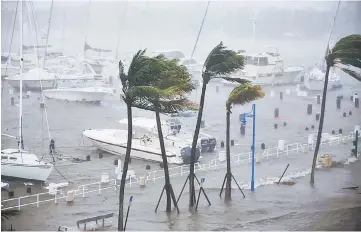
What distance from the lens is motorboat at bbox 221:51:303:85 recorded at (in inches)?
269

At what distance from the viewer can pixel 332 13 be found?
7180 mm

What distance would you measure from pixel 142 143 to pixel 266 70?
1.44 metres

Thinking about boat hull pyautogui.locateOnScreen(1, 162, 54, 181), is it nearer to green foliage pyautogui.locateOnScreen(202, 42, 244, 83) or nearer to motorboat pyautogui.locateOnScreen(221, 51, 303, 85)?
green foliage pyautogui.locateOnScreen(202, 42, 244, 83)

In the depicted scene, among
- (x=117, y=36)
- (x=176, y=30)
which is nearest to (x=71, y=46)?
(x=117, y=36)

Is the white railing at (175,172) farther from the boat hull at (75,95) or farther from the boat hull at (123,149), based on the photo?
the boat hull at (75,95)

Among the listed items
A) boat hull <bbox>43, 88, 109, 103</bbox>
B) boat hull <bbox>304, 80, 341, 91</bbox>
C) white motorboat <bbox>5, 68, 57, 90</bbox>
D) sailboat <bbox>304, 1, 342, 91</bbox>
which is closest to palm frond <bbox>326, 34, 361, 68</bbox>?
sailboat <bbox>304, 1, 342, 91</bbox>

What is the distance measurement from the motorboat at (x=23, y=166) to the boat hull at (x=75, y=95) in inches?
27.9

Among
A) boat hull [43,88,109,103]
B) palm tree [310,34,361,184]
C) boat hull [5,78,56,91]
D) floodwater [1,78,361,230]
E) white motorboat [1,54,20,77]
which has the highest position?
palm tree [310,34,361,184]

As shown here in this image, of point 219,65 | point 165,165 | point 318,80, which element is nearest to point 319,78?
point 318,80

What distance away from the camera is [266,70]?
23.5ft

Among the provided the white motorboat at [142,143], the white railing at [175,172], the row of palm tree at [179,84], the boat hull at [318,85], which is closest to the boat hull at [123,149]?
the white motorboat at [142,143]

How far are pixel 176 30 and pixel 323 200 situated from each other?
81.9 inches

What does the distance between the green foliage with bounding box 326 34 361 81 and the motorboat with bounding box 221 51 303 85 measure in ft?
1.40

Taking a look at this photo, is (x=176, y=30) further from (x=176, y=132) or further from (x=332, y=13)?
(x=332, y=13)
